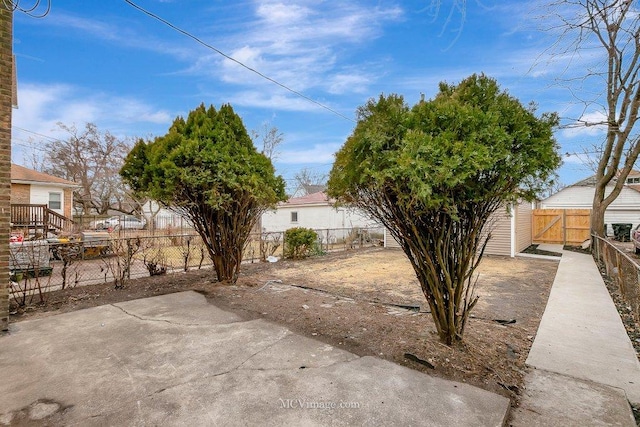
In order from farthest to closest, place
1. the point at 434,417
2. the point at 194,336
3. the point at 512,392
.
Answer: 1. the point at 194,336
2. the point at 512,392
3. the point at 434,417

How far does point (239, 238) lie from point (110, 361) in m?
3.47

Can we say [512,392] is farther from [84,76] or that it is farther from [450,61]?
[84,76]

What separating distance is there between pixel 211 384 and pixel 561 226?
58.7 ft

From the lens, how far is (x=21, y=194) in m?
14.9

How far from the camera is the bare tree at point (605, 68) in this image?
13.3 feet

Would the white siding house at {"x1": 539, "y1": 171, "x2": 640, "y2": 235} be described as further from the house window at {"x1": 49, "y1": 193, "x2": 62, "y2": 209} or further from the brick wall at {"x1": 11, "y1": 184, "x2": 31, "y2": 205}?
the brick wall at {"x1": 11, "y1": 184, "x2": 31, "y2": 205}

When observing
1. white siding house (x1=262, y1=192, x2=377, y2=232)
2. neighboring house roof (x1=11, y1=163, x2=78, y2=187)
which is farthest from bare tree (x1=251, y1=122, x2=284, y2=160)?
neighboring house roof (x1=11, y1=163, x2=78, y2=187)

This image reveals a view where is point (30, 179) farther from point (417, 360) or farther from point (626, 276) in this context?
point (626, 276)

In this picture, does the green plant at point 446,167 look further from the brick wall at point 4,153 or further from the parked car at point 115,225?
the parked car at point 115,225

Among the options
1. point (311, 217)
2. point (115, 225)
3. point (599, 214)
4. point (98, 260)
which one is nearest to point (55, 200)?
point (98, 260)

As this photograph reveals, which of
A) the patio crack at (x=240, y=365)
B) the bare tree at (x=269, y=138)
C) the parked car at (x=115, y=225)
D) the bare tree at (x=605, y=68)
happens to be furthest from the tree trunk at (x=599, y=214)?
the bare tree at (x=269, y=138)

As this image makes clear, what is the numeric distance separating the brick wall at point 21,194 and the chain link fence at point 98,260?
599 cm

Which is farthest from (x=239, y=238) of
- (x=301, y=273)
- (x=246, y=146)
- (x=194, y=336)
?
(x=194, y=336)

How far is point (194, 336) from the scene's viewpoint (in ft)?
11.9
